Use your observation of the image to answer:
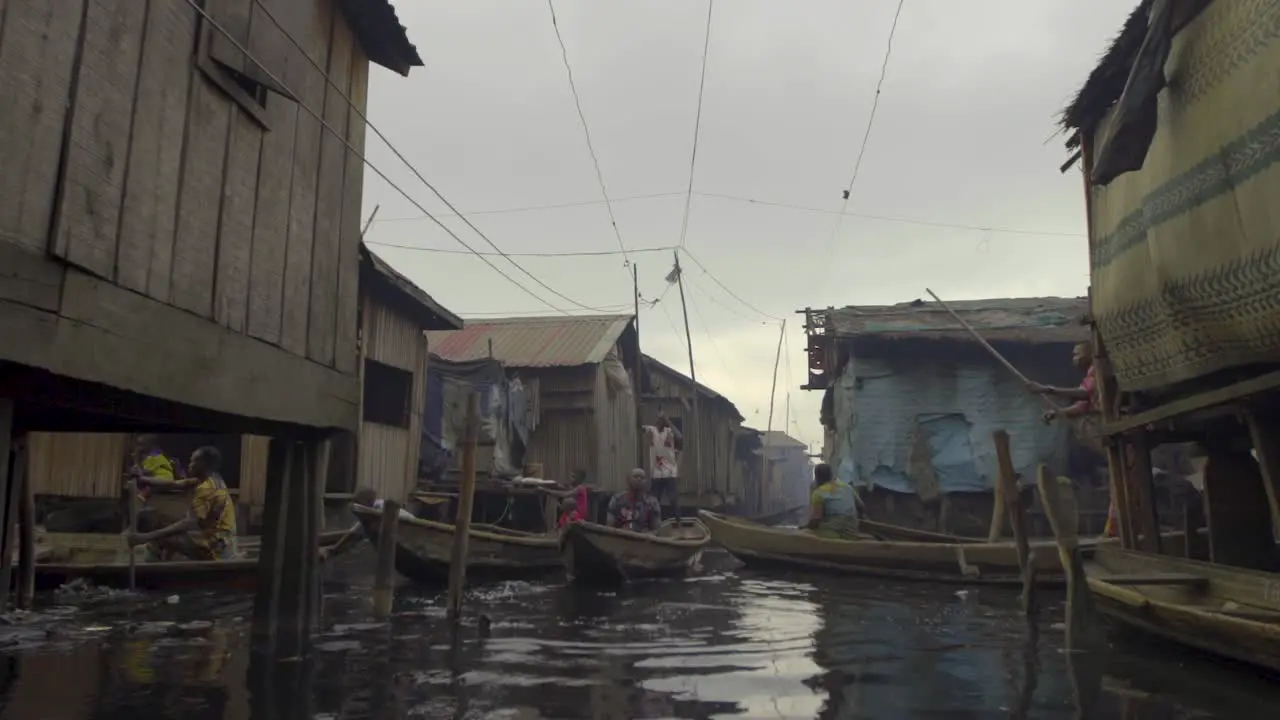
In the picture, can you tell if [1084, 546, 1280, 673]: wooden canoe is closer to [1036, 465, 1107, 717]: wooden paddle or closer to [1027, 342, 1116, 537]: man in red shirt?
[1036, 465, 1107, 717]: wooden paddle

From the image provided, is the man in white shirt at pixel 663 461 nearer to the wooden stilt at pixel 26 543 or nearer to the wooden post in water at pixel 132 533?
the wooden post in water at pixel 132 533

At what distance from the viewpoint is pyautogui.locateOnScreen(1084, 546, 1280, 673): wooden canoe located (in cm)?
514

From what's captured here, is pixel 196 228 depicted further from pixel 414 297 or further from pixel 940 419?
pixel 940 419

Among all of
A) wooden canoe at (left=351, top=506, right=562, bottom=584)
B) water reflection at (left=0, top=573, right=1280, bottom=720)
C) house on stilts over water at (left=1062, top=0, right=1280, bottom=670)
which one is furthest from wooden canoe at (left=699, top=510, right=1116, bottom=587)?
wooden canoe at (left=351, top=506, right=562, bottom=584)

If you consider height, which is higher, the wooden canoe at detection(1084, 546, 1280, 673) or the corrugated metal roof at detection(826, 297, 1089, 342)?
the corrugated metal roof at detection(826, 297, 1089, 342)

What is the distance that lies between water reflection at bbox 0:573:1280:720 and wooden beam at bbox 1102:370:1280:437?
173 centimetres

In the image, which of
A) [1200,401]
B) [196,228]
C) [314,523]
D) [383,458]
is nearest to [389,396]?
[383,458]

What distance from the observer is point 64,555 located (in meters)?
10.6

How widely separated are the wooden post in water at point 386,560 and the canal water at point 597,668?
0.84 ft

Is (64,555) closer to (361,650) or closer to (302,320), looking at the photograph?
(361,650)

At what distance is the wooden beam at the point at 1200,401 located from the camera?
5383 millimetres

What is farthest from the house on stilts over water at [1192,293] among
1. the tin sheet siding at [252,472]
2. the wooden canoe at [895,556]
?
the tin sheet siding at [252,472]

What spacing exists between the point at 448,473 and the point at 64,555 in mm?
7456

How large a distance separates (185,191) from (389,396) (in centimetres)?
1120
